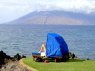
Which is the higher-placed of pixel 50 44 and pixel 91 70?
pixel 50 44

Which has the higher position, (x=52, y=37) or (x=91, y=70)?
(x=52, y=37)

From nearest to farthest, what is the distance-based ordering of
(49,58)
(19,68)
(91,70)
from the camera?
(91,70), (19,68), (49,58)

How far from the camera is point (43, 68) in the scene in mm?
25453

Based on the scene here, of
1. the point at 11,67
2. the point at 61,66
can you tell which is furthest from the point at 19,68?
the point at 61,66

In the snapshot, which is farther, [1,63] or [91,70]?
[1,63]

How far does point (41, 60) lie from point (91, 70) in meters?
6.68

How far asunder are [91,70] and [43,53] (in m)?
7.76

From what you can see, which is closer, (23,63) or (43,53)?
(23,63)

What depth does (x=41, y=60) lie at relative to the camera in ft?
97.8

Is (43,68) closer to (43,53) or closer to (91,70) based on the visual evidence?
(91,70)

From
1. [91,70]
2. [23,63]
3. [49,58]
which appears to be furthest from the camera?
[49,58]

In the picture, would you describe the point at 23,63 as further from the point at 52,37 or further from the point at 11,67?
the point at 52,37

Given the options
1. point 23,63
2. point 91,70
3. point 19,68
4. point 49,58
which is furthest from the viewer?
point 49,58

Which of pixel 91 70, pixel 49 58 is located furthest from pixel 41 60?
pixel 91 70
